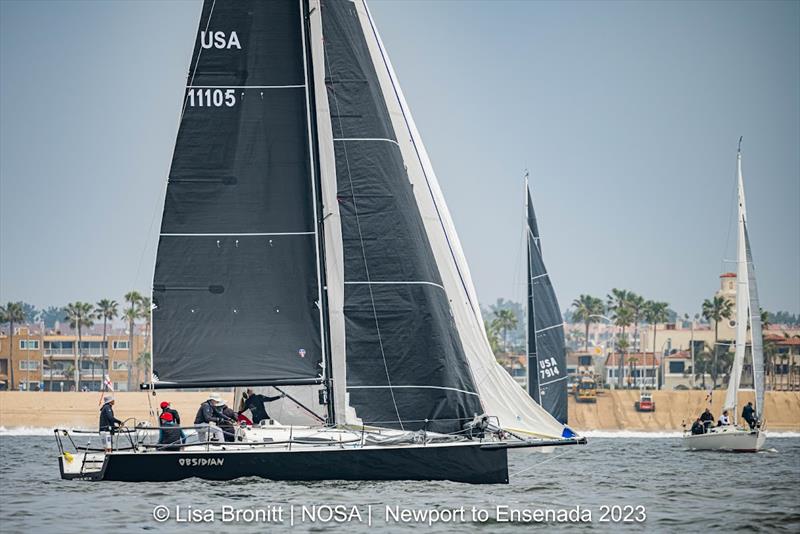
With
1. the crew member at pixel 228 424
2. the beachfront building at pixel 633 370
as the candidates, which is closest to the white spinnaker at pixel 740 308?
the crew member at pixel 228 424

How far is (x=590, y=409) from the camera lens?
104 m

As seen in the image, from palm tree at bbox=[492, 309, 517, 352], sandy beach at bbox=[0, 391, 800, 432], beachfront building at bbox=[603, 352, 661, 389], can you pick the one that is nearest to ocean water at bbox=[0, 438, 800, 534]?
sandy beach at bbox=[0, 391, 800, 432]

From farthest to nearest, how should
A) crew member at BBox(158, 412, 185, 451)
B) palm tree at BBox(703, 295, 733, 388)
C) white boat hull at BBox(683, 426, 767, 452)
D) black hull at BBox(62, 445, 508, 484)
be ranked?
palm tree at BBox(703, 295, 733, 388) < white boat hull at BBox(683, 426, 767, 452) < crew member at BBox(158, 412, 185, 451) < black hull at BBox(62, 445, 508, 484)

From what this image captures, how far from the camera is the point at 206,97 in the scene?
1080 inches

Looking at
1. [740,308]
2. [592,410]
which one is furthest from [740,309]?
[592,410]

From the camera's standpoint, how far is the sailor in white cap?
25688mm

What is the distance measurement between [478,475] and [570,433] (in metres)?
2.39

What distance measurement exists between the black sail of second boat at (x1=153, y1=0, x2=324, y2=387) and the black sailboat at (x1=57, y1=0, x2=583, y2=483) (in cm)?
3

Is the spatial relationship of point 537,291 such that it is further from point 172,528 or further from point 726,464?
point 172,528

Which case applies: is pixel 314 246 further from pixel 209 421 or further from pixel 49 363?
pixel 49 363

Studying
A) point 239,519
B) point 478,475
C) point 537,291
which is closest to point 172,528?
point 239,519

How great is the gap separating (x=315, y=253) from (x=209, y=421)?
4182 millimetres

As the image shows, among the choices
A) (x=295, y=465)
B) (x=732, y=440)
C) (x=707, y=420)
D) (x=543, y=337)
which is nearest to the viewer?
(x=295, y=465)

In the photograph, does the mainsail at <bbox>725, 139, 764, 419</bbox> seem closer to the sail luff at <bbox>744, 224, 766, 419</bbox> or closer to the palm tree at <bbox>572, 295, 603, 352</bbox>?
the sail luff at <bbox>744, 224, 766, 419</bbox>
